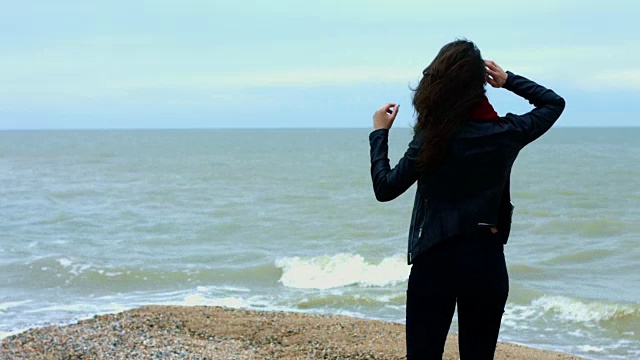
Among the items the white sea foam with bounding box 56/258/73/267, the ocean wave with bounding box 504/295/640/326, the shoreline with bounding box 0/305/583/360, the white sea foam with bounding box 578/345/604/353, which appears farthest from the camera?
the white sea foam with bounding box 56/258/73/267

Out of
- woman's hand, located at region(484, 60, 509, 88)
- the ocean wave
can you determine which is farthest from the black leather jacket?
the ocean wave

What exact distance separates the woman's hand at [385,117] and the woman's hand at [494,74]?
1.18 feet

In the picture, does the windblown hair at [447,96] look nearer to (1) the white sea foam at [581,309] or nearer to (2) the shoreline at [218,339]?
(2) the shoreline at [218,339]

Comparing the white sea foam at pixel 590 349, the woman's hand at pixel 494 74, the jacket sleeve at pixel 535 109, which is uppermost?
the woman's hand at pixel 494 74

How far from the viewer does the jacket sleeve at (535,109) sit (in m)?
2.87

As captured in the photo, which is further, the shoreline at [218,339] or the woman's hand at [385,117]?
the shoreline at [218,339]

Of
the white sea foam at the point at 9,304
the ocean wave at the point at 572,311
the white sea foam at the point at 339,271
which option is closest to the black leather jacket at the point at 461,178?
the ocean wave at the point at 572,311

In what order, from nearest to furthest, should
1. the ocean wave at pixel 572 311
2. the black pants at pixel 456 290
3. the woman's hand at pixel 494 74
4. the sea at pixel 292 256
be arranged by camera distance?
the black pants at pixel 456 290 < the woman's hand at pixel 494 74 < the ocean wave at pixel 572 311 < the sea at pixel 292 256

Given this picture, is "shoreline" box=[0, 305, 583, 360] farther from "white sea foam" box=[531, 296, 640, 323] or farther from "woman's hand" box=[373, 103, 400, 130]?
"woman's hand" box=[373, 103, 400, 130]

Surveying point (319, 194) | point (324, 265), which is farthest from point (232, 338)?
→ point (319, 194)

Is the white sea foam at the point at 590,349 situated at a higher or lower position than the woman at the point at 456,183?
lower

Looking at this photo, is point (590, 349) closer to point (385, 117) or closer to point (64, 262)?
point (385, 117)

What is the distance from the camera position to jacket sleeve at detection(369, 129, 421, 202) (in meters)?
2.75

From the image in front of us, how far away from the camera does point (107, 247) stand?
1788 cm
